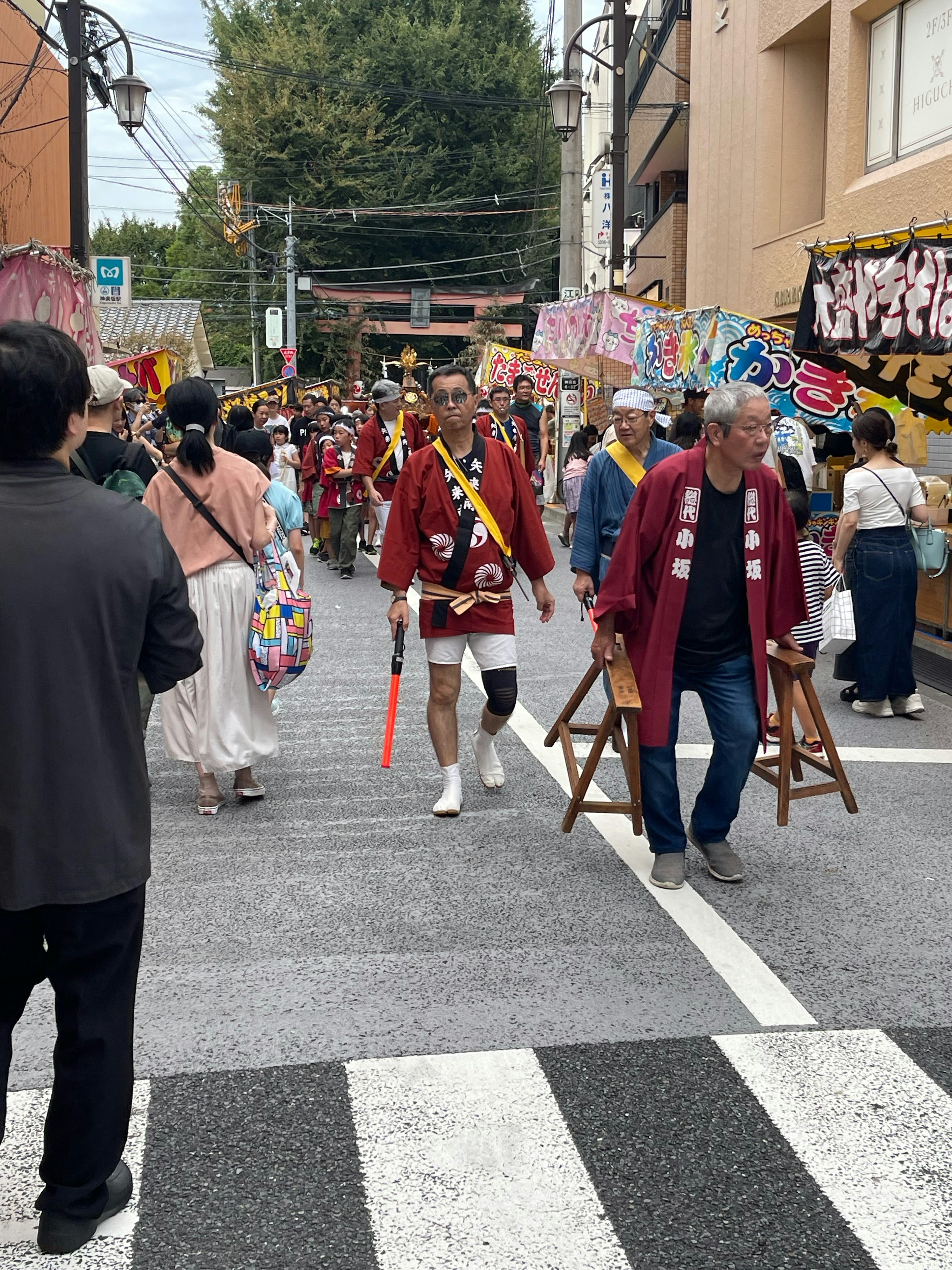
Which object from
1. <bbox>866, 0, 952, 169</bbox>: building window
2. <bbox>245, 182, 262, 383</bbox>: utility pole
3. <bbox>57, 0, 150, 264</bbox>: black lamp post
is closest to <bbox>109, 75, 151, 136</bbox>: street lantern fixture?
<bbox>57, 0, 150, 264</bbox>: black lamp post

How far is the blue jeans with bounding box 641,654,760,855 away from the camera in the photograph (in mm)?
5301

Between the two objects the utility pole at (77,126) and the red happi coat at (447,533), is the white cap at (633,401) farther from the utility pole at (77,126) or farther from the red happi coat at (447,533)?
the utility pole at (77,126)

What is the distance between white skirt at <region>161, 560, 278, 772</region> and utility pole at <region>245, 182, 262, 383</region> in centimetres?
4730

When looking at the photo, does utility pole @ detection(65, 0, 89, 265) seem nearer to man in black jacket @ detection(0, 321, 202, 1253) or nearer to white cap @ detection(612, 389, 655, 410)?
white cap @ detection(612, 389, 655, 410)

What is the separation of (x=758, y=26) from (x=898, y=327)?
35.8 ft

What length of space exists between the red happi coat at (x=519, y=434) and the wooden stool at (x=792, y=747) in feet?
12.4

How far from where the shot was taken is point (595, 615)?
545cm

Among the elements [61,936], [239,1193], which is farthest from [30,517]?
[239,1193]

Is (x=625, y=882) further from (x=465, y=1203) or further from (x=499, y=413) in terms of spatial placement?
(x=499, y=413)

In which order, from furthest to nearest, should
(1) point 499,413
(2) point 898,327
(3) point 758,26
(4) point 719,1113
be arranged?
(3) point 758,26
(1) point 499,413
(2) point 898,327
(4) point 719,1113

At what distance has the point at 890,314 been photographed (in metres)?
8.74

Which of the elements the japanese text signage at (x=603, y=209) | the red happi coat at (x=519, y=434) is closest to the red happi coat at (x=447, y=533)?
the red happi coat at (x=519, y=434)

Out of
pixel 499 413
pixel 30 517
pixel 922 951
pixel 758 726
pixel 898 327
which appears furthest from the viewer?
pixel 499 413

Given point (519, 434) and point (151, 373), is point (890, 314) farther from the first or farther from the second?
point (151, 373)
